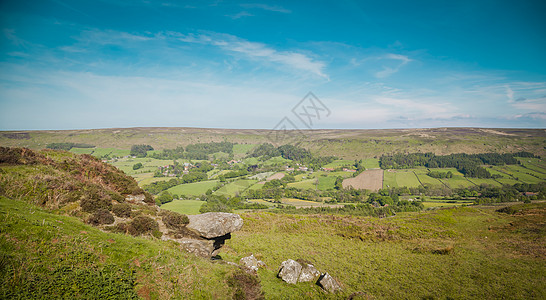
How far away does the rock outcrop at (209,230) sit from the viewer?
15.2 metres

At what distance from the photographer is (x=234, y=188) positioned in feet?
302

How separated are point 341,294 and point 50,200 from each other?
2023 cm

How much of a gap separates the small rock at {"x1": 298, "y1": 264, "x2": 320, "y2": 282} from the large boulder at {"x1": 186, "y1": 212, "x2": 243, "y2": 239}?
7042mm

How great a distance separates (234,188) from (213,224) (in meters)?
75.7

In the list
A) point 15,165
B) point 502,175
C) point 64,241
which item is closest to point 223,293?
point 64,241

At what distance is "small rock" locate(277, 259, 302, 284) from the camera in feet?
48.9

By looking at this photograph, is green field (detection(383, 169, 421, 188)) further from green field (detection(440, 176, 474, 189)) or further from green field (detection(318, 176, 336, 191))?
green field (detection(318, 176, 336, 191))

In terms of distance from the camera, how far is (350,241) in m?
28.0

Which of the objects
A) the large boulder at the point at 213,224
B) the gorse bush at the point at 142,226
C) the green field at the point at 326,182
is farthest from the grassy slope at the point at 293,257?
the green field at the point at 326,182

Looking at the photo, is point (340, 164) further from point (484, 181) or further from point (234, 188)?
point (234, 188)

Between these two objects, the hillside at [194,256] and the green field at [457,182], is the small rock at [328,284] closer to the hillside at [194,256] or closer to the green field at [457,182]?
the hillside at [194,256]

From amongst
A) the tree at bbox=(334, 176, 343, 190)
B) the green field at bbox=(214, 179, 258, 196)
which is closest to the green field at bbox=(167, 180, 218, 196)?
the green field at bbox=(214, 179, 258, 196)

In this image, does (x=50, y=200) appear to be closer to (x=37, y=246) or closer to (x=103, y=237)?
(x=103, y=237)

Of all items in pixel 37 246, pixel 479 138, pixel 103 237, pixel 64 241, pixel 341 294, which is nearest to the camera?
pixel 37 246
